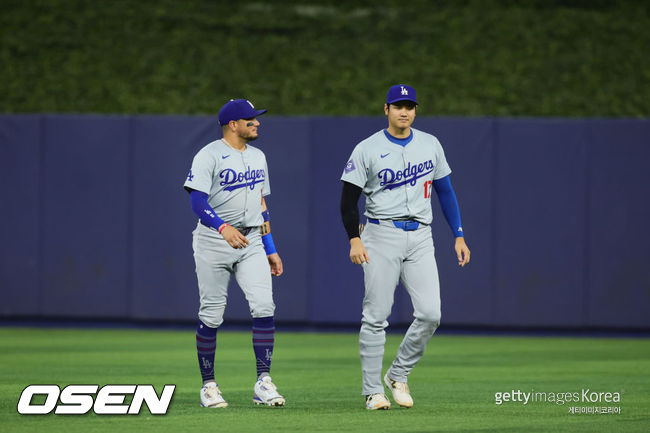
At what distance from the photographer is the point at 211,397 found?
22.9ft

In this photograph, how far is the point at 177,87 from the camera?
61.8ft

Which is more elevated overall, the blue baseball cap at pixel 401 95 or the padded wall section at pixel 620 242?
the blue baseball cap at pixel 401 95

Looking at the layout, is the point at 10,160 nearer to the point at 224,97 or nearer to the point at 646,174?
the point at 224,97

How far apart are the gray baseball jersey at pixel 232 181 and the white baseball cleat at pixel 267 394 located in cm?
111

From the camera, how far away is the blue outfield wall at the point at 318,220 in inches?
531

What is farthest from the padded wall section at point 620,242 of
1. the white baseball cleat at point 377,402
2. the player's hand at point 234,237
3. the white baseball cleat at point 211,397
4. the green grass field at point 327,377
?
the player's hand at point 234,237

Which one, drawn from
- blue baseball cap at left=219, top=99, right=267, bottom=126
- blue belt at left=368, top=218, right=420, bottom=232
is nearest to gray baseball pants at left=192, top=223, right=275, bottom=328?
blue baseball cap at left=219, top=99, right=267, bottom=126

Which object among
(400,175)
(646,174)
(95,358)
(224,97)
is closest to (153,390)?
(400,175)

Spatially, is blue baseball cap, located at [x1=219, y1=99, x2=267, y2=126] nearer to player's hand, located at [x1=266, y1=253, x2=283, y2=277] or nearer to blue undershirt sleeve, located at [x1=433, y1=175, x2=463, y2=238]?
player's hand, located at [x1=266, y1=253, x2=283, y2=277]

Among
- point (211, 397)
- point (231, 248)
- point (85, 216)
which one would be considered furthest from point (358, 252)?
point (85, 216)

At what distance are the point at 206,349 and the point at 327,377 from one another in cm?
218

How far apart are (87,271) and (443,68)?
813 centimetres

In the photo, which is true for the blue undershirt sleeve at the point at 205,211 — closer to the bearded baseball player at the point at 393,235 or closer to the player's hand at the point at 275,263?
the player's hand at the point at 275,263

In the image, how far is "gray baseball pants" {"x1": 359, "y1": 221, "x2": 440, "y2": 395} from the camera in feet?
22.7
